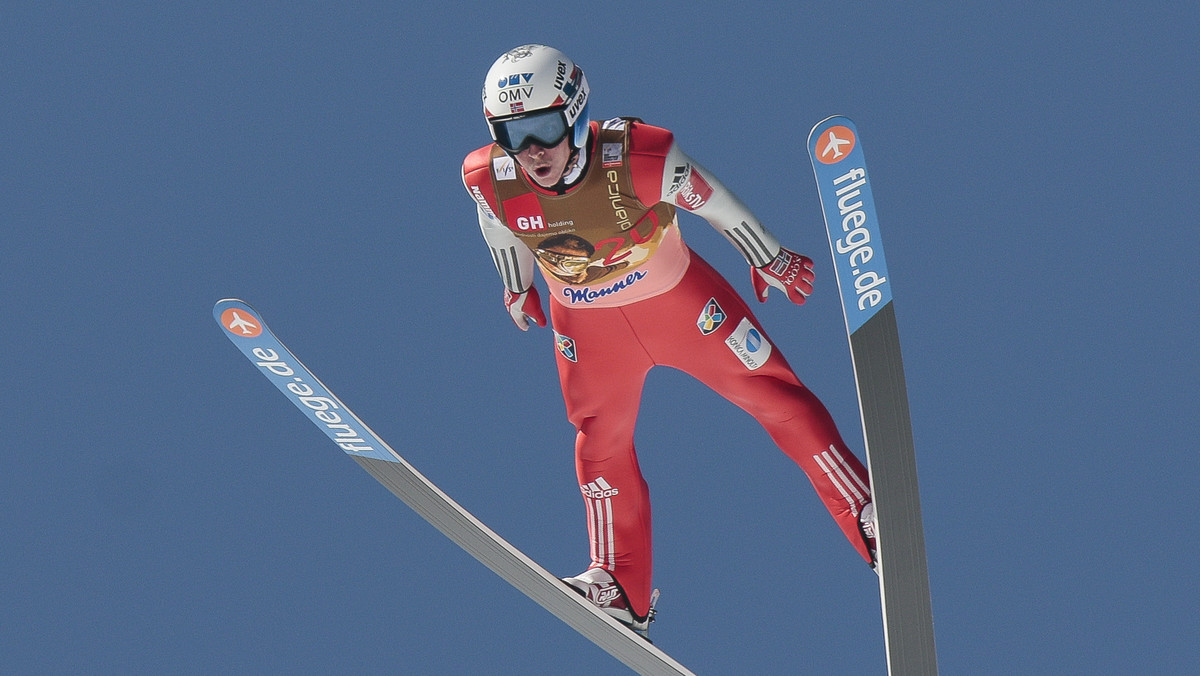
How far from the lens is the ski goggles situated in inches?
168

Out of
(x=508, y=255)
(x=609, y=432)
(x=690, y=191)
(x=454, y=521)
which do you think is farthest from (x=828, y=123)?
(x=454, y=521)

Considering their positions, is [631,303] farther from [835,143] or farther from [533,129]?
[835,143]

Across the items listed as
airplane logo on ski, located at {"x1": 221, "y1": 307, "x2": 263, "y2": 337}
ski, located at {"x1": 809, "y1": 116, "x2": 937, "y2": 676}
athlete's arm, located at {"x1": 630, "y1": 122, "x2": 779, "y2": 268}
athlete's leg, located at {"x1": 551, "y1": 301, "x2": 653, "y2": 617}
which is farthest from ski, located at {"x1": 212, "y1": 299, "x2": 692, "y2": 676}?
athlete's arm, located at {"x1": 630, "y1": 122, "x2": 779, "y2": 268}

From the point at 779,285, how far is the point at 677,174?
446mm

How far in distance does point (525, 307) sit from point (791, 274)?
821mm

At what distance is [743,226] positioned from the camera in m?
4.54

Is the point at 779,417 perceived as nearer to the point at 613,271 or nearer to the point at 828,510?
the point at 828,510

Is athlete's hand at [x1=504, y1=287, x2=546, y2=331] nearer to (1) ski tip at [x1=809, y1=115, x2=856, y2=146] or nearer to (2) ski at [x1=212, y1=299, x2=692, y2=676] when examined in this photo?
(2) ski at [x1=212, y1=299, x2=692, y2=676]

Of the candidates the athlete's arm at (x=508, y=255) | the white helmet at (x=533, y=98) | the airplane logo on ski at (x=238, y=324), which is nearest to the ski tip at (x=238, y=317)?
the airplane logo on ski at (x=238, y=324)

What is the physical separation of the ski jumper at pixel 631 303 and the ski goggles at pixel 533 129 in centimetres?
13

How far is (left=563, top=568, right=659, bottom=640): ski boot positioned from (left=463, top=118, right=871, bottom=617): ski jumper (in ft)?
0.13

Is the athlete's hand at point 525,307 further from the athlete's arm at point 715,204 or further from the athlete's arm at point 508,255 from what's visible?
the athlete's arm at point 715,204

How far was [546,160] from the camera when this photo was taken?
4344mm

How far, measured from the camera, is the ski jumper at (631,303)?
4441 mm
